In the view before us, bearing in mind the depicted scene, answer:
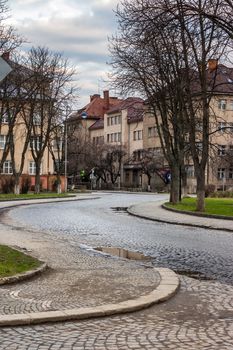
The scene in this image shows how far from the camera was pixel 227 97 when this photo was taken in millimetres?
86938

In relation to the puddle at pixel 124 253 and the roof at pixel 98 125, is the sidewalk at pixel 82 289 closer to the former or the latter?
the puddle at pixel 124 253

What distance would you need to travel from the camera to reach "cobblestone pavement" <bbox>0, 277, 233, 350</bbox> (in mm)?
6250

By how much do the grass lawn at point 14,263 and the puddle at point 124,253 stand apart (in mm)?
2789

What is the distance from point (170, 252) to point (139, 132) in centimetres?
9424

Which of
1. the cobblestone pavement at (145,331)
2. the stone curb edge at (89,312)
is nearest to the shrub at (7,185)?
the stone curb edge at (89,312)

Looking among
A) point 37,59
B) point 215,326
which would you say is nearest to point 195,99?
point 37,59

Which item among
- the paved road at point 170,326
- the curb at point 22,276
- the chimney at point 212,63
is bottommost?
the paved road at point 170,326

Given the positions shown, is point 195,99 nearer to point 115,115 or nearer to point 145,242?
point 145,242

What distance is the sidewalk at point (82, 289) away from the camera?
7.61 metres

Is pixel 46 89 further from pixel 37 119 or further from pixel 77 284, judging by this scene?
pixel 77 284

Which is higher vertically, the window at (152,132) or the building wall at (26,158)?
the window at (152,132)

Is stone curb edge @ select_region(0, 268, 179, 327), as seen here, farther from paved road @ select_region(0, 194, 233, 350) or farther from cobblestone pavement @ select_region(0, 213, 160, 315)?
cobblestone pavement @ select_region(0, 213, 160, 315)

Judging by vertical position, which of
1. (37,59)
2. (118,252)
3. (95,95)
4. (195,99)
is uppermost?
Answer: (95,95)

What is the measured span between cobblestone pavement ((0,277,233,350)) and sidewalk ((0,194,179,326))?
21 centimetres
